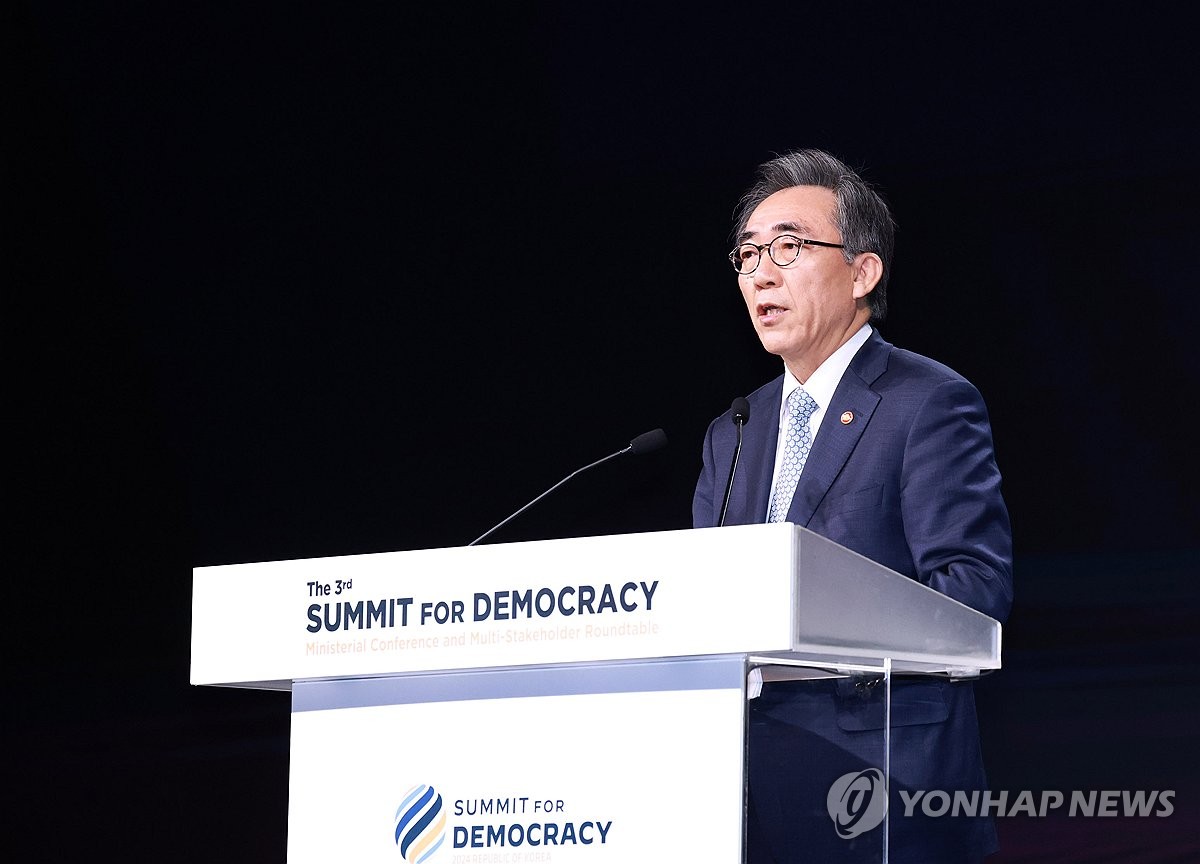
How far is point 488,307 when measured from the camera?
4.42 m

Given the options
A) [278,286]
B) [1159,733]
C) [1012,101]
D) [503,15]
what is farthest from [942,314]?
[278,286]

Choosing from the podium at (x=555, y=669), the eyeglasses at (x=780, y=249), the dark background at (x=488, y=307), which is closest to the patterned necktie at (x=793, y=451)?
the eyeglasses at (x=780, y=249)

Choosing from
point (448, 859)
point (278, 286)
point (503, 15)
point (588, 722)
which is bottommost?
point (448, 859)

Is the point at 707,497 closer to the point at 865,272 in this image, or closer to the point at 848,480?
the point at 848,480

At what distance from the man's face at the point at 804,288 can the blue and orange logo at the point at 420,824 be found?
124 centimetres

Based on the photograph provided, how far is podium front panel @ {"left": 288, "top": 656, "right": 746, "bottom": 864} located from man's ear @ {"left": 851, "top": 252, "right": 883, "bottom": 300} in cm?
128

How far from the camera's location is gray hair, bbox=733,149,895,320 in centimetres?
292

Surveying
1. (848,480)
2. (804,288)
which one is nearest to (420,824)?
(848,480)

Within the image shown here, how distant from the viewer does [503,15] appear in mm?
4484

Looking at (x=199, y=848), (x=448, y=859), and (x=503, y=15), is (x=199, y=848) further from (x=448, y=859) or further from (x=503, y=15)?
(x=448, y=859)

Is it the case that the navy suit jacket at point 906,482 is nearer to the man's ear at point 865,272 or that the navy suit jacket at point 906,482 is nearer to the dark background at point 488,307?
the man's ear at point 865,272

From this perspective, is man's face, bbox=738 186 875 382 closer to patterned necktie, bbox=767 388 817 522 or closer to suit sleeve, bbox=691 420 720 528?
patterned necktie, bbox=767 388 817 522

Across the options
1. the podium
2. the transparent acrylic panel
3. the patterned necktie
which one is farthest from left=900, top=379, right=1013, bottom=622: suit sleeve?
the transparent acrylic panel

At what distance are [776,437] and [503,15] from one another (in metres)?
2.12
